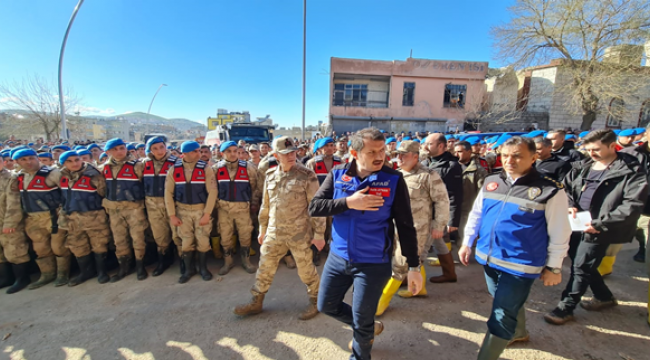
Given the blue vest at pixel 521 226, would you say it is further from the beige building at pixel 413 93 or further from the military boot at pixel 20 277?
the beige building at pixel 413 93

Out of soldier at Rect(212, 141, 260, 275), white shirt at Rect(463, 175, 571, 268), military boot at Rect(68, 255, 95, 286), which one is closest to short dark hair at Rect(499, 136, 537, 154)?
white shirt at Rect(463, 175, 571, 268)

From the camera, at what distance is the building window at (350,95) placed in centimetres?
2305

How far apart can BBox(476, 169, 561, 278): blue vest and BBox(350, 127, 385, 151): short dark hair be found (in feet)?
3.42

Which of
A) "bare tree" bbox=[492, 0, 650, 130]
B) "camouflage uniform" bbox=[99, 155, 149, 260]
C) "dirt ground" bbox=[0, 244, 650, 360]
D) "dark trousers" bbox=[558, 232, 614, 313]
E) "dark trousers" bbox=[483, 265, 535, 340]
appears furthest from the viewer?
"bare tree" bbox=[492, 0, 650, 130]

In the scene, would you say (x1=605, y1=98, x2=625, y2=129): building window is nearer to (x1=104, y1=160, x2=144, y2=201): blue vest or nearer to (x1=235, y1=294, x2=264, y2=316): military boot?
(x1=235, y1=294, x2=264, y2=316): military boot

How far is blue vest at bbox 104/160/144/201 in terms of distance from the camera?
3.98 metres

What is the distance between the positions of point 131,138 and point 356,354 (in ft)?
197

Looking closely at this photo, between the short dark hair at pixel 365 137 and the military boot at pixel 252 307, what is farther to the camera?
the military boot at pixel 252 307

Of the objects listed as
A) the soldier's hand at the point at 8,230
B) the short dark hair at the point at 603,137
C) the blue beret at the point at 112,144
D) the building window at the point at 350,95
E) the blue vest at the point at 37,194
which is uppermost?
the building window at the point at 350,95

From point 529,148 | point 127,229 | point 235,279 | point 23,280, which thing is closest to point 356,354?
point 529,148

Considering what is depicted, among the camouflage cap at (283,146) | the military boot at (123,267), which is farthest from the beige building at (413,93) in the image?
the camouflage cap at (283,146)

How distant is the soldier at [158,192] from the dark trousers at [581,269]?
16.2ft

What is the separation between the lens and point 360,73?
21594mm

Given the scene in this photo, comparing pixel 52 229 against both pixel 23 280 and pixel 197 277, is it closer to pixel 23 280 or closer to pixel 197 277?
pixel 23 280
